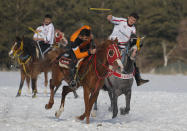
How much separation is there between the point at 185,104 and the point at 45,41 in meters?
5.66

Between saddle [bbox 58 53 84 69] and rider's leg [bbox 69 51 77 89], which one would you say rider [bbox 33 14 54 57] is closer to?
saddle [bbox 58 53 84 69]

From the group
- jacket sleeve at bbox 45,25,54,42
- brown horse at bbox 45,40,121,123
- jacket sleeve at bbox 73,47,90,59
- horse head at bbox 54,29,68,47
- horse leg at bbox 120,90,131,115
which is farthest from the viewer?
horse head at bbox 54,29,68,47

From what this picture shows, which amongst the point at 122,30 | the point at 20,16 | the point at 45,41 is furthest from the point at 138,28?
the point at 122,30

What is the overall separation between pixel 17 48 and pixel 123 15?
3000 centimetres

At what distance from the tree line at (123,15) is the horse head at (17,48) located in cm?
2631

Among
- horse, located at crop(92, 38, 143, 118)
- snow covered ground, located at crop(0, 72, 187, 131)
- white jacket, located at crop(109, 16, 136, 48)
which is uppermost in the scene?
white jacket, located at crop(109, 16, 136, 48)

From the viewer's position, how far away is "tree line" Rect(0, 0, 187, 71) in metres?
40.7

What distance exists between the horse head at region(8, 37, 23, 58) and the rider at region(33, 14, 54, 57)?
879 millimetres

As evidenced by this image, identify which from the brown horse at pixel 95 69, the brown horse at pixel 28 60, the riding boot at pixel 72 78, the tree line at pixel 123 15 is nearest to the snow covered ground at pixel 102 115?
the brown horse at pixel 95 69

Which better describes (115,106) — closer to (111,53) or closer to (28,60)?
(111,53)

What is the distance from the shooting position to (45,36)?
1490 cm

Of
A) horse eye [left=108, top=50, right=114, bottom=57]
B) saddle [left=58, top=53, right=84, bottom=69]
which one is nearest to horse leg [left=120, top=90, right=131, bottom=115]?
saddle [left=58, top=53, right=84, bottom=69]

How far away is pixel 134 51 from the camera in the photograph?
9.88 m

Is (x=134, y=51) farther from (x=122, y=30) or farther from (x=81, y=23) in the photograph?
(x=81, y=23)
